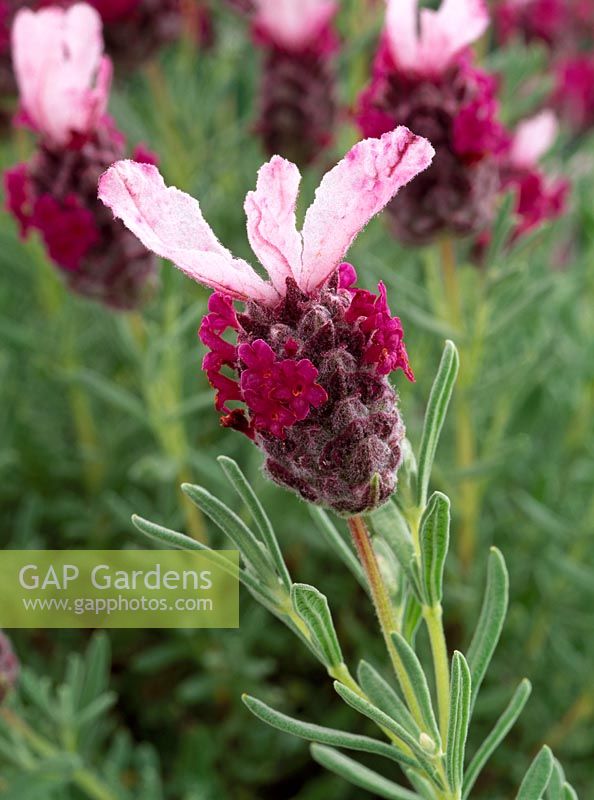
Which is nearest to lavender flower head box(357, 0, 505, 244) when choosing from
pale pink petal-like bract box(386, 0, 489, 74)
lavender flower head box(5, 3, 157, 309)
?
pale pink petal-like bract box(386, 0, 489, 74)

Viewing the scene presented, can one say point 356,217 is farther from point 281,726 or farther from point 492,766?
point 492,766

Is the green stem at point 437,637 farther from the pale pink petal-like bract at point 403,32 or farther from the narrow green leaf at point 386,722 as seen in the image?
the pale pink petal-like bract at point 403,32

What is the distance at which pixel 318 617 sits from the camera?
0.65 m

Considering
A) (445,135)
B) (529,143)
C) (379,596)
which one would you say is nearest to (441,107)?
(445,135)

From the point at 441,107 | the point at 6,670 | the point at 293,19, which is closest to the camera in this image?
the point at 6,670

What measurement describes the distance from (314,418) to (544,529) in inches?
37.4

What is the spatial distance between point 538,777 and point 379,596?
0.17 meters

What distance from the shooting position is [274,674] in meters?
1.87

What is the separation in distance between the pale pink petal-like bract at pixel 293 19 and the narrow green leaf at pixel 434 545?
1372 millimetres

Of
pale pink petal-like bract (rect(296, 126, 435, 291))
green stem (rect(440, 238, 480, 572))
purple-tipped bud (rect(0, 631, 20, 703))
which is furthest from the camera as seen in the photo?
green stem (rect(440, 238, 480, 572))

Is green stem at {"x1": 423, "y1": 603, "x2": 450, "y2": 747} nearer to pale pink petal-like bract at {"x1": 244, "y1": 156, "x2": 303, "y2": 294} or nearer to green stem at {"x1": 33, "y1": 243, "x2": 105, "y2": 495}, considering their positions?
pale pink petal-like bract at {"x1": 244, "y1": 156, "x2": 303, "y2": 294}

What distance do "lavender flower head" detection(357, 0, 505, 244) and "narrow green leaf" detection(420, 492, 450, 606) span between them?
66 cm

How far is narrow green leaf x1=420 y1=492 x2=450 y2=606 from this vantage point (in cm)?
65

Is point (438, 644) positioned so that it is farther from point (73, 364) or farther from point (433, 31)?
point (73, 364)
